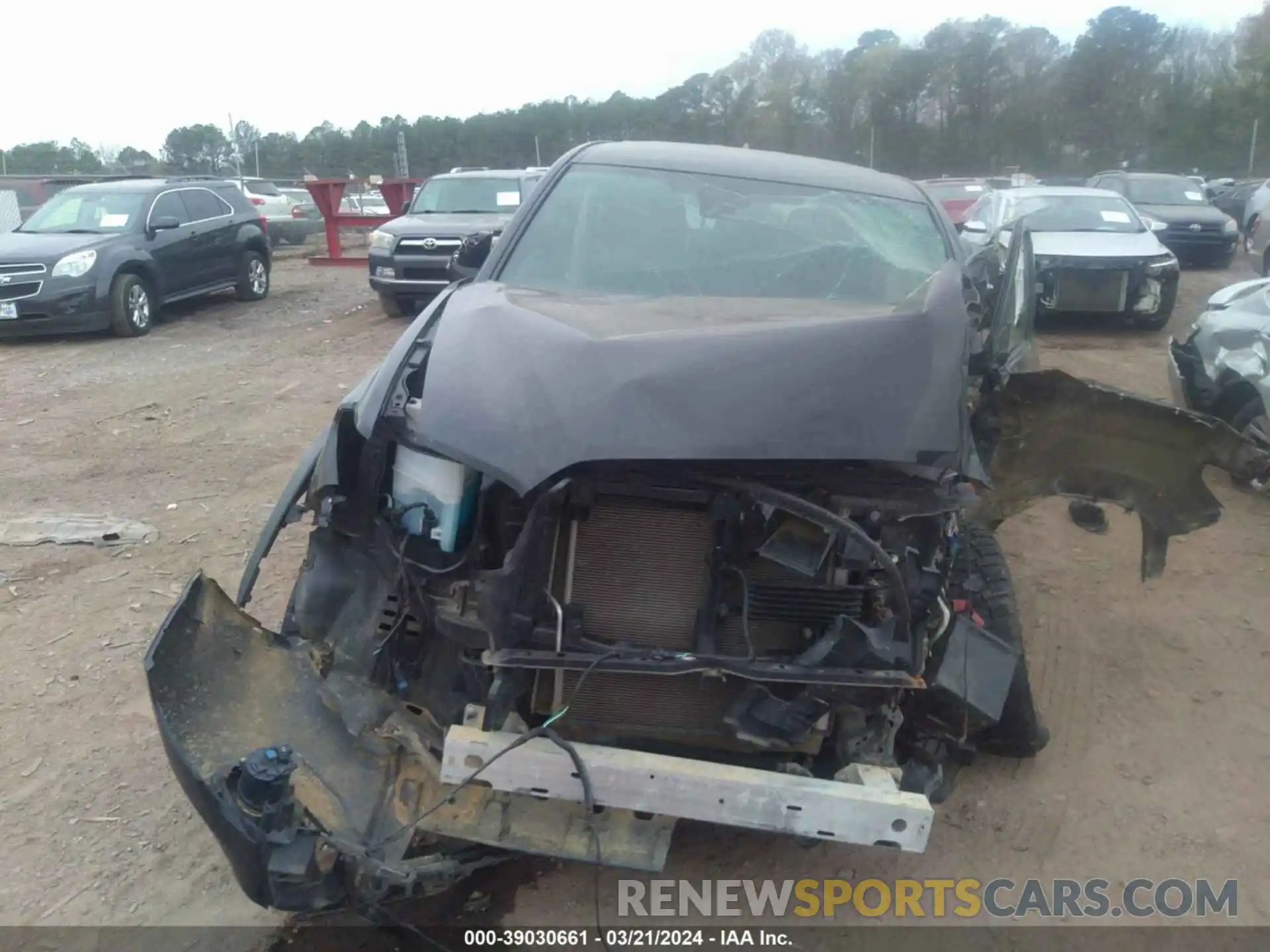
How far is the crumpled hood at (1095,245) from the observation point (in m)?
10.2

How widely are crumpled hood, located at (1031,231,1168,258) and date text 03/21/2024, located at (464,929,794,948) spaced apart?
29.4 feet

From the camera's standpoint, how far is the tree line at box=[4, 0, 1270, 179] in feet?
115

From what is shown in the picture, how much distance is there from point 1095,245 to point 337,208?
36.1 ft

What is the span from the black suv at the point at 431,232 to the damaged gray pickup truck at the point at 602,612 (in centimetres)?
819

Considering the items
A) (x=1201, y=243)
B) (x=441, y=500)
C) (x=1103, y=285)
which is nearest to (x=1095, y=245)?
(x=1103, y=285)

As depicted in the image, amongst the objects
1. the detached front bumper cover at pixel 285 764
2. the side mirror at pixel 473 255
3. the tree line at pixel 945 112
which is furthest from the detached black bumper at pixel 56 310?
the tree line at pixel 945 112

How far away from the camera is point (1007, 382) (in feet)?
10.9

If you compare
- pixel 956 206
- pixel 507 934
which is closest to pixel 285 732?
pixel 507 934

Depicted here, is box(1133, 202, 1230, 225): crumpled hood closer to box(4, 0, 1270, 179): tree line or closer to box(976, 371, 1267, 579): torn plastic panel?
box(976, 371, 1267, 579): torn plastic panel

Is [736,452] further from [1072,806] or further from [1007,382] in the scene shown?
[1072,806]

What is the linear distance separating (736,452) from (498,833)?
1.09 metres

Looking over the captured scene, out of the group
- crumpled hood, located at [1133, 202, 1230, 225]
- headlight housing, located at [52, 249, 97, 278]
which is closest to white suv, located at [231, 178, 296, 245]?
headlight housing, located at [52, 249, 97, 278]

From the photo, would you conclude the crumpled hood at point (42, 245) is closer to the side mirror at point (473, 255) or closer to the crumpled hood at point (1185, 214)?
the side mirror at point (473, 255)

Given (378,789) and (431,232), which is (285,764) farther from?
(431,232)
